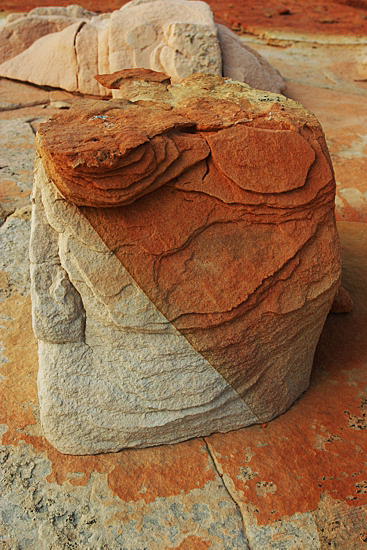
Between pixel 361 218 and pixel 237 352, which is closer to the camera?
pixel 237 352

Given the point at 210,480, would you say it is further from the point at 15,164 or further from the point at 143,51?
the point at 143,51

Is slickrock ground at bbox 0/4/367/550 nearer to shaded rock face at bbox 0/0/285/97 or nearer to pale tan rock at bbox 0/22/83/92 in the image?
shaded rock face at bbox 0/0/285/97

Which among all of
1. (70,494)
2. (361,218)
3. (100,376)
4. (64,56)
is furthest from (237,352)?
(64,56)

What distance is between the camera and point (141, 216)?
4.57 ft

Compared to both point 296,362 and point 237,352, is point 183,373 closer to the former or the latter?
point 237,352

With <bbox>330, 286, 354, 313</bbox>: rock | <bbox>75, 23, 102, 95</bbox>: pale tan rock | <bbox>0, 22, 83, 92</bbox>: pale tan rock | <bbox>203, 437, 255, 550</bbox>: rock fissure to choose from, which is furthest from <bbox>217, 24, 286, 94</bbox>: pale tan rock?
<bbox>203, 437, 255, 550</bbox>: rock fissure

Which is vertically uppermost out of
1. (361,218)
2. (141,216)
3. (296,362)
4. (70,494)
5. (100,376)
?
(141,216)

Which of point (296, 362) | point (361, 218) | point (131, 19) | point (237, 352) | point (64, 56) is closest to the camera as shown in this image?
point (237, 352)

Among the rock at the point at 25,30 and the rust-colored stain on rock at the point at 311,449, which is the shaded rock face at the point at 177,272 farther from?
the rock at the point at 25,30

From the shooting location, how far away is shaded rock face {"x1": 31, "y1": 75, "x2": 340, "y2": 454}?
1.39 meters

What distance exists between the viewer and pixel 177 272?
4.66ft

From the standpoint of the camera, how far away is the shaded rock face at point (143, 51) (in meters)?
4.00

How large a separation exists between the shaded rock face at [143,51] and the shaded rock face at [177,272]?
2.70 m

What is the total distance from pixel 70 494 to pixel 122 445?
20 cm
